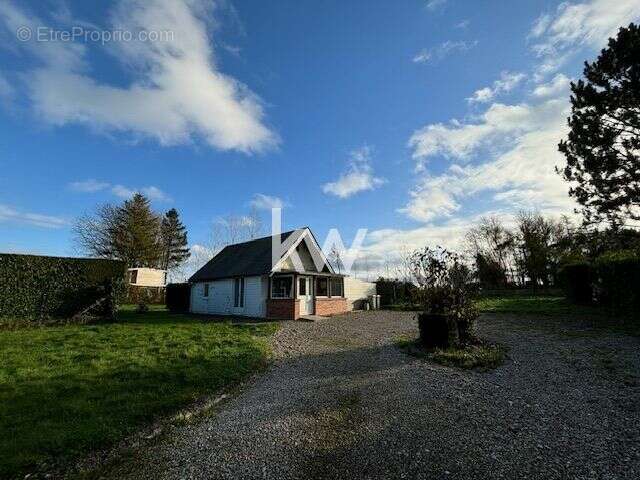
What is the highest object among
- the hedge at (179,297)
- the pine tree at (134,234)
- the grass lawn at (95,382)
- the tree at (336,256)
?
the pine tree at (134,234)

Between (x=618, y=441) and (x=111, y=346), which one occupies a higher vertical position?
(x=111, y=346)

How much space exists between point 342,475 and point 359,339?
8309mm

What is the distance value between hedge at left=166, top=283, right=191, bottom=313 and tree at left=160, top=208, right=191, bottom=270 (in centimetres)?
1725

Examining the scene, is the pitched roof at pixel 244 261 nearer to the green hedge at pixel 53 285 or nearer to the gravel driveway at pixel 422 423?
the green hedge at pixel 53 285

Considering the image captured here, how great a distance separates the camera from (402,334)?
40.8 feet

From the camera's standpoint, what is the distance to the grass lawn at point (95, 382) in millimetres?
4391

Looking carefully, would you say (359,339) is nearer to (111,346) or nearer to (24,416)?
(111,346)

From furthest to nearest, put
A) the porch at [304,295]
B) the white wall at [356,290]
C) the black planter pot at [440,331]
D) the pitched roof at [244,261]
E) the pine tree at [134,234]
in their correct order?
the pine tree at [134,234], the white wall at [356,290], the pitched roof at [244,261], the porch at [304,295], the black planter pot at [440,331]

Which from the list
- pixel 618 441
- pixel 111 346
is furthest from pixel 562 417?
pixel 111 346

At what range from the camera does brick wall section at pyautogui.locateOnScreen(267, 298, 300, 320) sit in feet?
60.4

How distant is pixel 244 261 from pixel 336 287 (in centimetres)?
619

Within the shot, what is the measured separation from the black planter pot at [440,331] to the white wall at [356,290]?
13833mm

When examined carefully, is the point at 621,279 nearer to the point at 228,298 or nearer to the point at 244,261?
the point at 244,261

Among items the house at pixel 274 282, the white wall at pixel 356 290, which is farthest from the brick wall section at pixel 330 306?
the white wall at pixel 356 290
